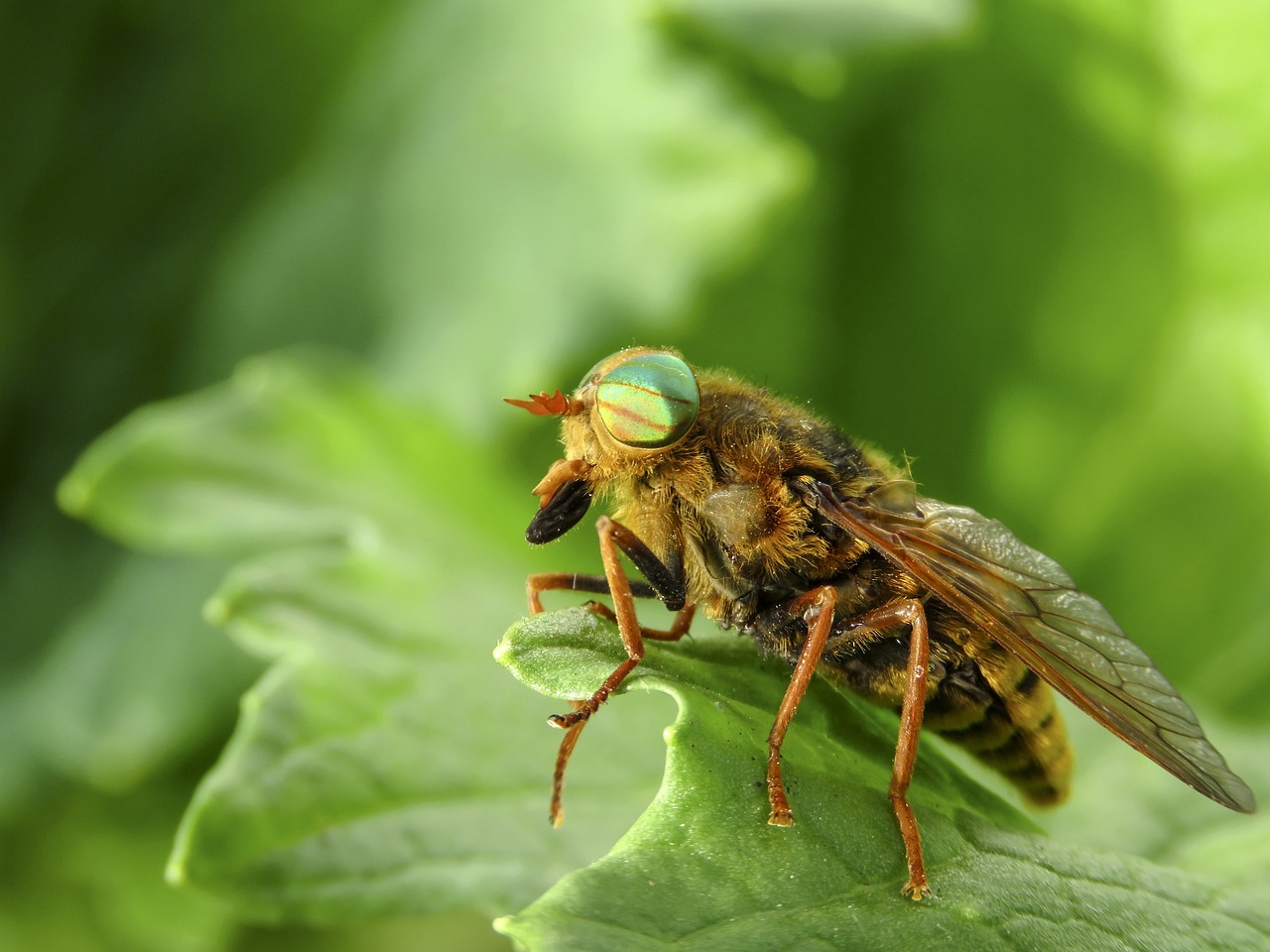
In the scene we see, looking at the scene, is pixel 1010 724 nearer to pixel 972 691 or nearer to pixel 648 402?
pixel 972 691

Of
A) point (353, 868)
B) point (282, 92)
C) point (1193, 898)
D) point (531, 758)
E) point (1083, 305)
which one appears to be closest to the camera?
point (1193, 898)

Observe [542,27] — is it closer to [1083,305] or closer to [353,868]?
[1083,305]

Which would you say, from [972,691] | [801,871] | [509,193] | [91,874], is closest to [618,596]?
[801,871]

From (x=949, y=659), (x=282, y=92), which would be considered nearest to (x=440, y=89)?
(x=282, y=92)

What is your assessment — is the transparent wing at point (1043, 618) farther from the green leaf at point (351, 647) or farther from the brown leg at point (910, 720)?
the green leaf at point (351, 647)

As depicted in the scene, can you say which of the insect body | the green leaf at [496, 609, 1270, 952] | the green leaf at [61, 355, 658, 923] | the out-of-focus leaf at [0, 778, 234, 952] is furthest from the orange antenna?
the out-of-focus leaf at [0, 778, 234, 952]

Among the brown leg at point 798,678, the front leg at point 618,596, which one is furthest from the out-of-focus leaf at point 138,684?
the brown leg at point 798,678
